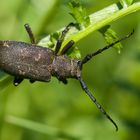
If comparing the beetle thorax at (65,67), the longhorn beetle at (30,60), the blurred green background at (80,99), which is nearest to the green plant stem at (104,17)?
the longhorn beetle at (30,60)

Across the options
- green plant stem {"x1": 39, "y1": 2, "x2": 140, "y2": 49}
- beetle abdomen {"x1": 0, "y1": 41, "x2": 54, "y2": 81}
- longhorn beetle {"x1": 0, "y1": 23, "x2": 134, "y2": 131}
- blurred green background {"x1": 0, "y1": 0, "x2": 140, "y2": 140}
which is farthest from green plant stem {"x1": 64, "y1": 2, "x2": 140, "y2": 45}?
blurred green background {"x1": 0, "y1": 0, "x2": 140, "y2": 140}

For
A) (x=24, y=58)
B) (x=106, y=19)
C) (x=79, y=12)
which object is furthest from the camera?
(x=24, y=58)

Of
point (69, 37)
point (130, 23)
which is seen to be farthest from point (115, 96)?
point (69, 37)

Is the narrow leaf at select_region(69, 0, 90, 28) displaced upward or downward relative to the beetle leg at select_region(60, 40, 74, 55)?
upward

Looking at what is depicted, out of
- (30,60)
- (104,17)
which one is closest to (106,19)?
(104,17)

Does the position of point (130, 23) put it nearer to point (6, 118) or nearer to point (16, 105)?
point (16, 105)

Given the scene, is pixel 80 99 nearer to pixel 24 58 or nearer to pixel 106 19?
pixel 24 58

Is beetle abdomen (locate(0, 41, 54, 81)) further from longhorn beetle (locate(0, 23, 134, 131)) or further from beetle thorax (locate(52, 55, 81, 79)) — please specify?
beetle thorax (locate(52, 55, 81, 79))
